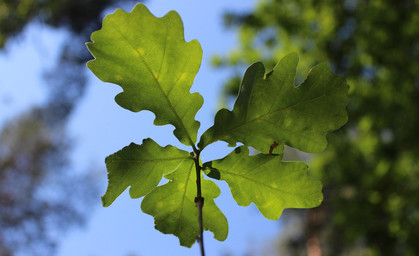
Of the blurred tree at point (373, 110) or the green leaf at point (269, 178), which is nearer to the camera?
the green leaf at point (269, 178)

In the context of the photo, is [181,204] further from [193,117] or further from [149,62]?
[149,62]

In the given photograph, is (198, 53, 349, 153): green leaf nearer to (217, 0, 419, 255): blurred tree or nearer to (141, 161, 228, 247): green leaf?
(141, 161, 228, 247): green leaf

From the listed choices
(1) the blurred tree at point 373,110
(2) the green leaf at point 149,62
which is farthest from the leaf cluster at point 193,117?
(1) the blurred tree at point 373,110

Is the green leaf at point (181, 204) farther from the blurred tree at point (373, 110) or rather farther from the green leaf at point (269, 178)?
the blurred tree at point (373, 110)

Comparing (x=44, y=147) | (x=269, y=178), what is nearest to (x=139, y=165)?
(x=269, y=178)

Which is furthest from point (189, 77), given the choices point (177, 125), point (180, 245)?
point (180, 245)

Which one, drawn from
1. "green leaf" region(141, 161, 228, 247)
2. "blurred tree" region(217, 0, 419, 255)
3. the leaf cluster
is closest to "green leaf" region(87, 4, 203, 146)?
the leaf cluster

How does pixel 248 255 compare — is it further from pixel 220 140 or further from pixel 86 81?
pixel 220 140
